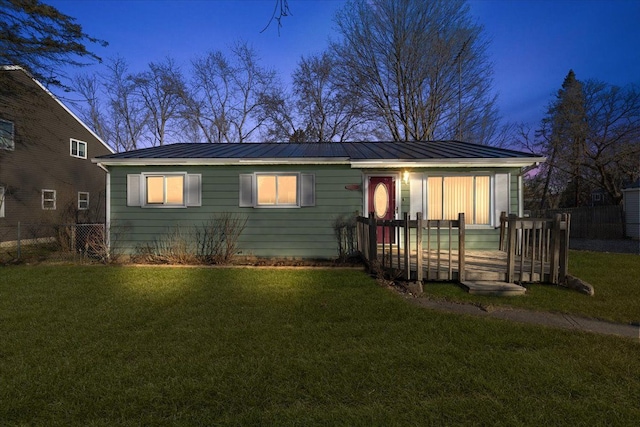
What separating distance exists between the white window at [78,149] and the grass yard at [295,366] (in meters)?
14.9

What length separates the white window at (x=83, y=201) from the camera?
17.2 meters

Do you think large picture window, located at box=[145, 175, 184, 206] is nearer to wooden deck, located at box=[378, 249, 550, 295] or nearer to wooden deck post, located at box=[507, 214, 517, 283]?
wooden deck, located at box=[378, 249, 550, 295]

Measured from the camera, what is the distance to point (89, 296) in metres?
5.28

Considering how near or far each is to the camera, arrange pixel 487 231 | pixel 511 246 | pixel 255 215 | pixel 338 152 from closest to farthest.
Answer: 1. pixel 511 246
2. pixel 487 231
3. pixel 255 215
4. pixel 338 152

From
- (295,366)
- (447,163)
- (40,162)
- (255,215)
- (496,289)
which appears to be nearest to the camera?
(295,366)

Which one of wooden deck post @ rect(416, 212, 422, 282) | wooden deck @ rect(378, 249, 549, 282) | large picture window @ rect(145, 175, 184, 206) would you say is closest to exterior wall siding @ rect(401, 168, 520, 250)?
wooden deck @ rect(378, 249, 549, 282)

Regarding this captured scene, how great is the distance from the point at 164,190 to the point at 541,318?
30.1 ft

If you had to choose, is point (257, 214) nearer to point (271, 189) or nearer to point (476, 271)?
point (271, 189)

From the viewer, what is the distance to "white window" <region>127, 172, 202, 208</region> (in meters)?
9.05

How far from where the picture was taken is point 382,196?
9234 millimetres

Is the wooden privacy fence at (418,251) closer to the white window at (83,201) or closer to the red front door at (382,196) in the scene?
the red front door at (382,196)

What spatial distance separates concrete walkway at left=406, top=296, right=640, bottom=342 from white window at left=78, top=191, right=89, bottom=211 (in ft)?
62.5

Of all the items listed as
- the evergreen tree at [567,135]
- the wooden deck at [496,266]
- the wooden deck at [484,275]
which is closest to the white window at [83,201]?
the wooden deck at [496,266]

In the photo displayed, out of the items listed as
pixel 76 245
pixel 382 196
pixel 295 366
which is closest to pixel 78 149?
pixel 76 245
